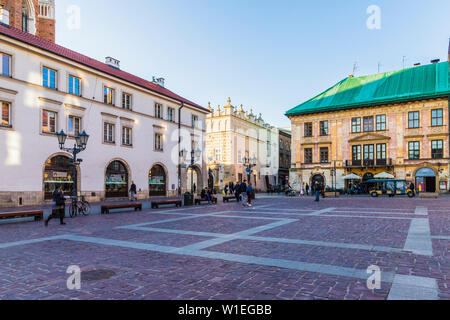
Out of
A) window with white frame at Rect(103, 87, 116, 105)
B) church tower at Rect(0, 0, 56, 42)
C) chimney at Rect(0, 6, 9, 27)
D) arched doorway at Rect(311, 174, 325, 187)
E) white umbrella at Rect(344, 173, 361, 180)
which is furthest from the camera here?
arched doorway at Rect(311, 174, 325, 187)

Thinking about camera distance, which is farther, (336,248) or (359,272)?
(336,248)

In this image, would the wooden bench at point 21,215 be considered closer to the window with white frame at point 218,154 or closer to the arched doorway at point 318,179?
the arched doorway at point 318,179

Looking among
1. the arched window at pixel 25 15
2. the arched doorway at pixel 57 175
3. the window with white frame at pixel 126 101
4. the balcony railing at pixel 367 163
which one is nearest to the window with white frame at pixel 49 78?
the arched doorway at pixel 57 175

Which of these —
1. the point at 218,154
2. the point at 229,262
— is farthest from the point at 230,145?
the point at 229,262

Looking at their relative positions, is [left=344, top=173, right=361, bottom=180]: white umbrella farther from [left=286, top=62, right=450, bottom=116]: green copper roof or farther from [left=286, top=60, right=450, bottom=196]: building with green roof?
[left=286, top=62, right=450, bottom=116]: green copper roof

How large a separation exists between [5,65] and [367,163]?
39530 millimetres

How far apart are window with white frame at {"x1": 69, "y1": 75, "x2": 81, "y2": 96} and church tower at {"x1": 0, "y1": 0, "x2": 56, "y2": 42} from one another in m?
10.7

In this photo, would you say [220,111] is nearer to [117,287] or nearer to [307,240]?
[307,240]

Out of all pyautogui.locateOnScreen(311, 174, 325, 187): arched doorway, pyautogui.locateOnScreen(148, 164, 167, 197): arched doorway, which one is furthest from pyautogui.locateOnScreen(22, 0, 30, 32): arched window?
pyautogui.locateOnScreen(311, 174, 325, 187): arched doorway

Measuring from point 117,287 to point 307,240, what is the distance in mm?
5419

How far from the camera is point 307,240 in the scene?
8.74 m

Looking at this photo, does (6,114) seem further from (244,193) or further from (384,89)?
(384,89)

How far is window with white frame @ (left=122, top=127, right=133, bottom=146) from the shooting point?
30.0 metres
